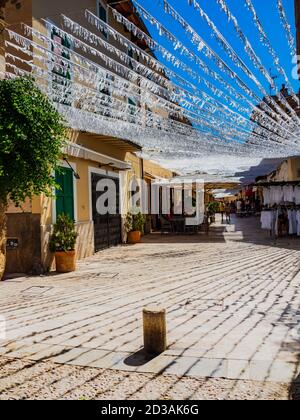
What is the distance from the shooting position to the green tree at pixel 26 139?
677cm

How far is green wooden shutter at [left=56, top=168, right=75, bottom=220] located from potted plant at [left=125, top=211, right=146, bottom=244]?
15.1 ft

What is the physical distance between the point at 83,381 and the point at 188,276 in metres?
4.80

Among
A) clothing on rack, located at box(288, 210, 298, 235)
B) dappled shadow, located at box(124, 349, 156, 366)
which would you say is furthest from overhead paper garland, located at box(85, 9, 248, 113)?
clothing on rack, located at box(288, 210, 298, 235)

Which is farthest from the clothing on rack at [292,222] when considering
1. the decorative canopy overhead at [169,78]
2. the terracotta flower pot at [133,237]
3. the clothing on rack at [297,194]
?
the terracotta flower pot at [133,237]

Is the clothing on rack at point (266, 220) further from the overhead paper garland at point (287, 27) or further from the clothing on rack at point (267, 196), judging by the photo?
the overhead paper garland at point (287, 27)

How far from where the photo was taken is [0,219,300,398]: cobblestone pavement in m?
3.47

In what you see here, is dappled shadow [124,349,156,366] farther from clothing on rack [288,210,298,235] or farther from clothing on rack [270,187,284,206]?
clothing on rack [270,187,284,206]

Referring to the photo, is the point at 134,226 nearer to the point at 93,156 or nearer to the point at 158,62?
the point at 93,156

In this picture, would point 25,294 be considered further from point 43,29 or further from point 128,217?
point 128,217

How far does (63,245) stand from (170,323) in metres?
5.02

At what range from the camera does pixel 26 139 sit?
6.96 meters

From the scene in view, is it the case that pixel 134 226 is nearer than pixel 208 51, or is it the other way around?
pixel 208 51

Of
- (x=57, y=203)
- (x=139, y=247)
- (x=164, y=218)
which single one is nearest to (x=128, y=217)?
(x=139, y=247)

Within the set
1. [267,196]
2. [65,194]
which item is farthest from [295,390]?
[267,196]
